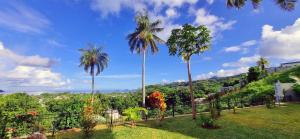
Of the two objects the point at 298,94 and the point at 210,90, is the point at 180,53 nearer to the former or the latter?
the point at 298,94

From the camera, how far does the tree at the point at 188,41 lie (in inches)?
694

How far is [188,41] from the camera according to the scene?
17.8 metres

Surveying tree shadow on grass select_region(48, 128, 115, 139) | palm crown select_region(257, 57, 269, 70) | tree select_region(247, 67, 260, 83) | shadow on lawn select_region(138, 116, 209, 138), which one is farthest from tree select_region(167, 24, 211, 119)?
palm crown select_region(257, 57, 269, 70)

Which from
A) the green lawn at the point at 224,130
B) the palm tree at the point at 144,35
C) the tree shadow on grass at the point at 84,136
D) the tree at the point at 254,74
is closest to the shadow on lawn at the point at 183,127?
the green lawn at the point at 224,130

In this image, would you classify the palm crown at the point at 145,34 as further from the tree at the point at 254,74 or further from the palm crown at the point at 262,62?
the palm crown at the point at 262,62

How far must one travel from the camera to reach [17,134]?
1530 centimetres

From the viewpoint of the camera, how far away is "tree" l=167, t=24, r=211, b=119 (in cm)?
1762

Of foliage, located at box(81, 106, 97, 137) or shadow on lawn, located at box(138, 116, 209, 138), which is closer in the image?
foliage, located at box(81, 106, 97, 137)

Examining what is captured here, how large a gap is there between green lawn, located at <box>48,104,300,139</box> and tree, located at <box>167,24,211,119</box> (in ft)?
9.74

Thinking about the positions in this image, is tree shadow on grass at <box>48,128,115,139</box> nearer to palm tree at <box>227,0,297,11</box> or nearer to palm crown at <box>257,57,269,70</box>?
palm tree at <box>227,0,297,11</box>

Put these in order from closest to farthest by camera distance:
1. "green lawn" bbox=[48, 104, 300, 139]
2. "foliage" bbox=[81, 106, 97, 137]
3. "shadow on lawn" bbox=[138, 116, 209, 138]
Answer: "foliage" bbox=[81, 106, 97, 137] → "green lawn" bbox=[48, 104, 300, 139] → "shadow on lawn" bbox=[138, 116, 209, 138]

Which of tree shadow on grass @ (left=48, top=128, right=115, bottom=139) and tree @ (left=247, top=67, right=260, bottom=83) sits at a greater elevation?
tree @ (left=247, top=67, right=260, bottom=83)

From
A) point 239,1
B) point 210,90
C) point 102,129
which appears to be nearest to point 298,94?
point 239,1

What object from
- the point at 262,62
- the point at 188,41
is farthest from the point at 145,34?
the point at 262,62
